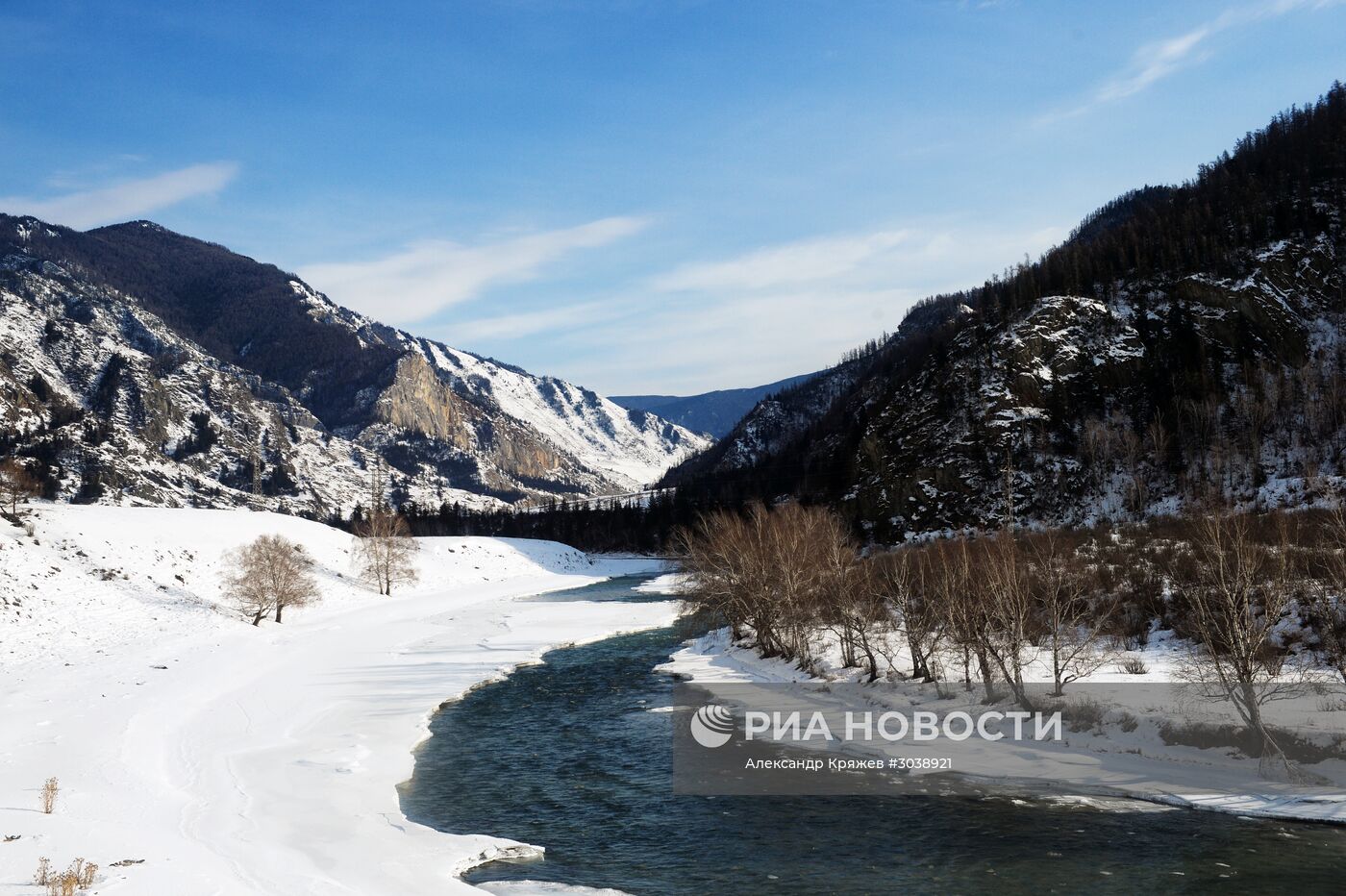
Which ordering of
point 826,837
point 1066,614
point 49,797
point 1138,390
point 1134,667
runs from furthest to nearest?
point 1138,390 < point 1066,614 < point 1134,667 < point 826,837 < point 49,797

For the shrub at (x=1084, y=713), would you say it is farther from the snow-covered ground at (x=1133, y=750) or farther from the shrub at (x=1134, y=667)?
the shrub at (x=1134, y=667)

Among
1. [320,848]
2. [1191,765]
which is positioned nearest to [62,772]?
[320,848]

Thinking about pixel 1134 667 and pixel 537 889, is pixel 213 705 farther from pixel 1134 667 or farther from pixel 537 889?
pixel 1134 667

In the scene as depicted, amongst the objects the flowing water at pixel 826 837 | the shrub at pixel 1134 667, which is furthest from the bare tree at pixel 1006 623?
the flowing water at pixel 826 837

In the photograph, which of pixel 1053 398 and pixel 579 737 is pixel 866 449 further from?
pixel 579 737

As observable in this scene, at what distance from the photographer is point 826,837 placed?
22172mm

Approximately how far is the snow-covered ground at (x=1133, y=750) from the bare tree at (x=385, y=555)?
220 feet

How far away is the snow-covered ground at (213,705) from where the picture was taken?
19.7 meters

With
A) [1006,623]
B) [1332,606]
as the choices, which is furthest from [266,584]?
[1332,606]

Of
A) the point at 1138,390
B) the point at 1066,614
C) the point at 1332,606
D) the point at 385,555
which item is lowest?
the point at 1066,614

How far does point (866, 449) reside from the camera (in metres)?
120

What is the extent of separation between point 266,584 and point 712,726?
46244 millimetres

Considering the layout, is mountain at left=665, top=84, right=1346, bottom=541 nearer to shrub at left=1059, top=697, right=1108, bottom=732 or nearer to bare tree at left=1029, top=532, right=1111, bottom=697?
bare tree at left=1029, top=532, right=1111, bottom=697

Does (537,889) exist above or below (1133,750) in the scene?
below
